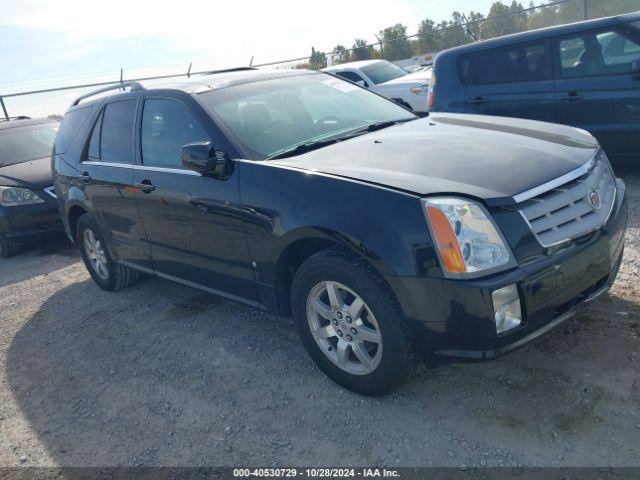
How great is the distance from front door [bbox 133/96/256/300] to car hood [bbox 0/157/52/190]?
3.75 m

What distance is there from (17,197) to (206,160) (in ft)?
16.6

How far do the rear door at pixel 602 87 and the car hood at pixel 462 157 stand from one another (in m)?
2.52

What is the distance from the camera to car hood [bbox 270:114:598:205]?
2838 mm

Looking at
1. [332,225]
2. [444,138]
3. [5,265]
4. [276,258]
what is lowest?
[5,265]

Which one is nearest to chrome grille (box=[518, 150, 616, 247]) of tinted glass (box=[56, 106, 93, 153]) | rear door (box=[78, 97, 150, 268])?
rear door (box=[78, 97, 150, 268])

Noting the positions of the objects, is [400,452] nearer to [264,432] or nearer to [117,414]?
[264,432]

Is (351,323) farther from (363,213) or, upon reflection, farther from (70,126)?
(70,126)

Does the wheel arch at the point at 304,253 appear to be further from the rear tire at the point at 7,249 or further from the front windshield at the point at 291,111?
the rear tire at the point at 7,249

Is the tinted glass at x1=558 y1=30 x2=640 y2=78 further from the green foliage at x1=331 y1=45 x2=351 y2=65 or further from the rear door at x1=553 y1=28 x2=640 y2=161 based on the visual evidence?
the green foliage at x1=331 y1=45 x2=351 y2=65

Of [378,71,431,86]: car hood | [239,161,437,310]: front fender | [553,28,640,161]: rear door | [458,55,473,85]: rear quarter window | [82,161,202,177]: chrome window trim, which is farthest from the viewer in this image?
[378,71,431,86]: car hood

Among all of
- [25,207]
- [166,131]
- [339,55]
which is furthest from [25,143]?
[339,55]

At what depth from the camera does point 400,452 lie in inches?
109

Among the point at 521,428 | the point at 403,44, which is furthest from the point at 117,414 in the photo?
the point at 403,44

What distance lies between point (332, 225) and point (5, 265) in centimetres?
610
